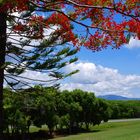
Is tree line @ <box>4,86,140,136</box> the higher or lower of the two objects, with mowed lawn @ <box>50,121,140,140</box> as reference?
higher

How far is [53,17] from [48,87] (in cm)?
837

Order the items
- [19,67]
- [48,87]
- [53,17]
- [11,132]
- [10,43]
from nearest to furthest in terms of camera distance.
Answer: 1. [53,17]
2. [10,43]
3. [19,67]
4. [48,87]
5. [11,132]

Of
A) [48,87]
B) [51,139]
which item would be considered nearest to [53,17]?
[48,87]

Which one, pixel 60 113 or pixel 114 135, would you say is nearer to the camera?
pixel 114 135

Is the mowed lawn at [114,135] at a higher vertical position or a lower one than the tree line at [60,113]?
lower

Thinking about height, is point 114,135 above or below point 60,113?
below

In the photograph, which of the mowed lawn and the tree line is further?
the tree line

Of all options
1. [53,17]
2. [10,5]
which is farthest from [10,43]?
[10,5]

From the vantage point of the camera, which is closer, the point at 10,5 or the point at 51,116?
the point at 10,5

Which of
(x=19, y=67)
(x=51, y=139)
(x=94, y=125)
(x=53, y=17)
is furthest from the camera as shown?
(x=94, y=125)

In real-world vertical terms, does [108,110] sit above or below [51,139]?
above

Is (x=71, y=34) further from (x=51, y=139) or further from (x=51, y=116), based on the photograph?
(x=51, y=116)

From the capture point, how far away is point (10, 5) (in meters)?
13.5

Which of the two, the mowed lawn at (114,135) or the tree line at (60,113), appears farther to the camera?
the tree line at (60,113)
